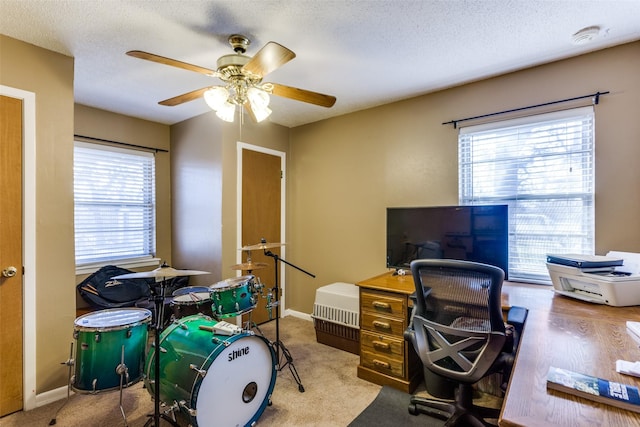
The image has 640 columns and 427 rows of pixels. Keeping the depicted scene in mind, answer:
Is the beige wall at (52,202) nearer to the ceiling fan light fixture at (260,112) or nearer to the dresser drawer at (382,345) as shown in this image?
the ceiling fan light fixture at (260,112)

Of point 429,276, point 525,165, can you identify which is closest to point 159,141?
point 429,276

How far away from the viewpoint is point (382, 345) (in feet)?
7.70

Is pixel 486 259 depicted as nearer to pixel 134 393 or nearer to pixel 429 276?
pixel 429 276

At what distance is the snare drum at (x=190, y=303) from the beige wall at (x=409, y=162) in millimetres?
1543

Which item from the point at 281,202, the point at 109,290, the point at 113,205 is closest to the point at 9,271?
the point at 109,290

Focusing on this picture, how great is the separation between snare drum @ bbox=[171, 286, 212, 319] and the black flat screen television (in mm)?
1619

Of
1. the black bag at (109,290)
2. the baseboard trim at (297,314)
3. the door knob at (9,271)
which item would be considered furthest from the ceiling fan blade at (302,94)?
the baseboard trim at (297,314)

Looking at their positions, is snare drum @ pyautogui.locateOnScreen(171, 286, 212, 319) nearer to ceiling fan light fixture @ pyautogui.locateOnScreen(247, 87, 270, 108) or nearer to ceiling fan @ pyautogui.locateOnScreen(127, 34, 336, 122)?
ceiling fan @ pyautogui.locateOnScreen(127, 34, 336, 122)

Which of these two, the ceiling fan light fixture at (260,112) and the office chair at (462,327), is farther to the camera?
the ceiling fan light fixture at (260,112)

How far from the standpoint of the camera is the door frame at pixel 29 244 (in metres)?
2.05

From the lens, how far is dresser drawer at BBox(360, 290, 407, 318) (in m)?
2.26

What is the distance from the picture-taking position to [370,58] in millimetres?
2244

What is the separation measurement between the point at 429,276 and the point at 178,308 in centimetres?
189

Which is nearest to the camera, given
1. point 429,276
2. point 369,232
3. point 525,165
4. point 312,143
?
point 429,276
